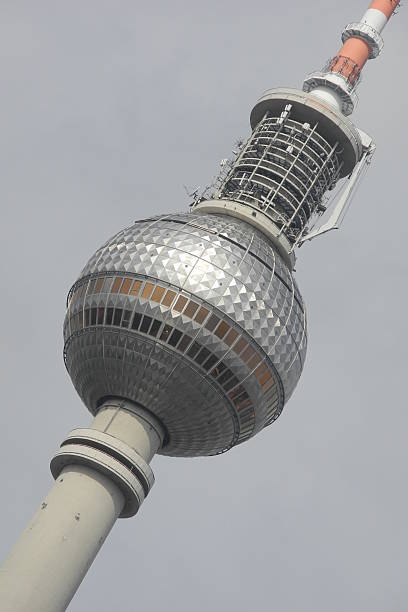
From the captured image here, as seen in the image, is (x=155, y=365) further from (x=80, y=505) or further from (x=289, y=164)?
(x=289, y=164)

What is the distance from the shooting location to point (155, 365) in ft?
191

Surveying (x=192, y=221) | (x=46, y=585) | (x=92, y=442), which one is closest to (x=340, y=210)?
(x=192, y=221)

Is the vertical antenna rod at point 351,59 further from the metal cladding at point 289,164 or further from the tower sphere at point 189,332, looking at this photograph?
the tower sphere at point 189,332

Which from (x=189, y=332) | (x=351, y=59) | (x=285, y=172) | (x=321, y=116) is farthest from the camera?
(x=351, y=59)

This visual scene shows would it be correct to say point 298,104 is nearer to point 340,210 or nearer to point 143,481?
point 340,210

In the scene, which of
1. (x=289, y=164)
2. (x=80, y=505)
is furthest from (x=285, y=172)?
(x=80, y=505)

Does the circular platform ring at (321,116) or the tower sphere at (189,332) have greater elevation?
the circular platform ring at (321,116)

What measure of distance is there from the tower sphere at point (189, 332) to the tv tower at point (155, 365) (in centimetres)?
9

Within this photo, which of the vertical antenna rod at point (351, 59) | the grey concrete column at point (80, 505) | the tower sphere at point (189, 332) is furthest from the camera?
the vertical antenna rod at point (351, 59)

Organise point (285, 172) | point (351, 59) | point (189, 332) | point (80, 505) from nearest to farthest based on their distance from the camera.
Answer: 1. point (80, 505)
2. point (189, 332)
3. point (285, 172)
4. point (351, 59)

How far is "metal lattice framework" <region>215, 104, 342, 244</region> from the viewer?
7369 cm

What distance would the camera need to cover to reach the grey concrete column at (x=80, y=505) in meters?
Answer: 50.8

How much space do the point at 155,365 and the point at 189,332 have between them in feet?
10.5

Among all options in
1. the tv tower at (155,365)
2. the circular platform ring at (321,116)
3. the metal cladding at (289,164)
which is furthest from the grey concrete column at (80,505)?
the circular platform ring at (321,116)
